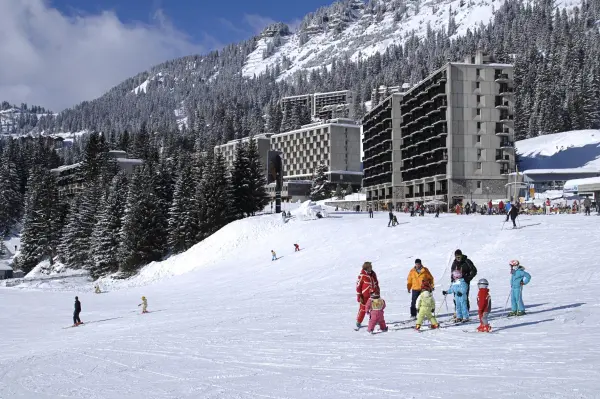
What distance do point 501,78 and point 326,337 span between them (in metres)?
71.8

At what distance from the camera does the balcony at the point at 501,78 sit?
76375mm

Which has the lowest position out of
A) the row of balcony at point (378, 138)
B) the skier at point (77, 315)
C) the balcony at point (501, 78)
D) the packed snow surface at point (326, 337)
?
the skier at point (77, 315)

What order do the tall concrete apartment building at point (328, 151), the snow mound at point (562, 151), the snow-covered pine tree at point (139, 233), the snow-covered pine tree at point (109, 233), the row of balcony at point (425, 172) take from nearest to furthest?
the snow-covered pine tree at point (139, 233)
the snow-covered pine tree at point (109, 233)
the row of balcony at point (425, 172)
the snow mound at point (562, 151)
the tall concrete apartment building at point (328, 151)

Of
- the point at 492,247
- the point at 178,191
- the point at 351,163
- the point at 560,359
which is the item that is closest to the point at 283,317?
the point at 560,359

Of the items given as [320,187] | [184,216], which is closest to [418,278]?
[184,216]

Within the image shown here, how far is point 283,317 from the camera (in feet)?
59.8

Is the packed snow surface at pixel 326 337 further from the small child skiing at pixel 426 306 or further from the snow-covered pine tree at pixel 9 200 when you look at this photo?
the snow-covered pine tree at pixel 9 200

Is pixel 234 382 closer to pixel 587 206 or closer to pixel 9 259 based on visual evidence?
pixel 587 206

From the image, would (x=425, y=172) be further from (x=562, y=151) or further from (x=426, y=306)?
(x=426, y=306)

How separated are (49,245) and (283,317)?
72.3 m

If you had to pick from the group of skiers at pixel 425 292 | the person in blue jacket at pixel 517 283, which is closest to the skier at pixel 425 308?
the group of skiers at pixel 425 292

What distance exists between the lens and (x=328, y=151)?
5428 inches

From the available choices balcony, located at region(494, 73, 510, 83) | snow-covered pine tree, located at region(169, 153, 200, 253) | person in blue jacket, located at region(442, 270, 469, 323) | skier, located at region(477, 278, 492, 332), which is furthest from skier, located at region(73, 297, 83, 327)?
balcony, located at region(494, 73, 510, 83)

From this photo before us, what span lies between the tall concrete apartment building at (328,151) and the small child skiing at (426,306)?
11728 cm
